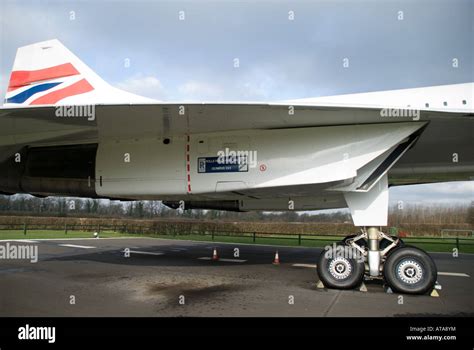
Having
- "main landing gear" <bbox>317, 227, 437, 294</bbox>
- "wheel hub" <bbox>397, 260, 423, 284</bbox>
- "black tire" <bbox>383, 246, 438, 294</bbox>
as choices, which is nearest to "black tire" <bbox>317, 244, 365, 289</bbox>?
"main landing gear" <bbox>317, 227, 437, 294</bbox>

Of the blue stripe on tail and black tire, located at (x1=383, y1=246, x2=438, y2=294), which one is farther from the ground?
the blue stripe on tail

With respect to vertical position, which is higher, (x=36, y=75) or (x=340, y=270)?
(x=36, y=75)

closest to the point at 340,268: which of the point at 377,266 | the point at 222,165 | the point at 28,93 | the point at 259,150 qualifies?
the point at 377,266

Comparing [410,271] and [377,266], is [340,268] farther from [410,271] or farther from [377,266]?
[410,271]

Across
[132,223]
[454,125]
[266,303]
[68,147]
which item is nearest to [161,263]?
[68,147]

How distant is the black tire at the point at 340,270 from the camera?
5.87 meters

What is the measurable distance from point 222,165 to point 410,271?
342 centimetres

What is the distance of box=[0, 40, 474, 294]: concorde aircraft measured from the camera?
5.57 m

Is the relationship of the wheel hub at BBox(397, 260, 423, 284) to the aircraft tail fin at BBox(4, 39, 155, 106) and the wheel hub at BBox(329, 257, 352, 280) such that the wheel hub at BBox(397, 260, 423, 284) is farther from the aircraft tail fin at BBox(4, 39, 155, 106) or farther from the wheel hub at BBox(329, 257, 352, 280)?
the aircraft tail fin at BBox(4, 39, 155, 106)

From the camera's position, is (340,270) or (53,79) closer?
(340,270)

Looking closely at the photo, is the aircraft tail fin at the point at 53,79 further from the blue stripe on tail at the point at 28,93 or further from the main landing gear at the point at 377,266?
the main landing gear at the point at 377,266

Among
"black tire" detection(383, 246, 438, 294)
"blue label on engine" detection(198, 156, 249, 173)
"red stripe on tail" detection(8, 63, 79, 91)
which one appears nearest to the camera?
"black tire" detection(383, 246, 438, 294)

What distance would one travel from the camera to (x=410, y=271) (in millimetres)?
5648
